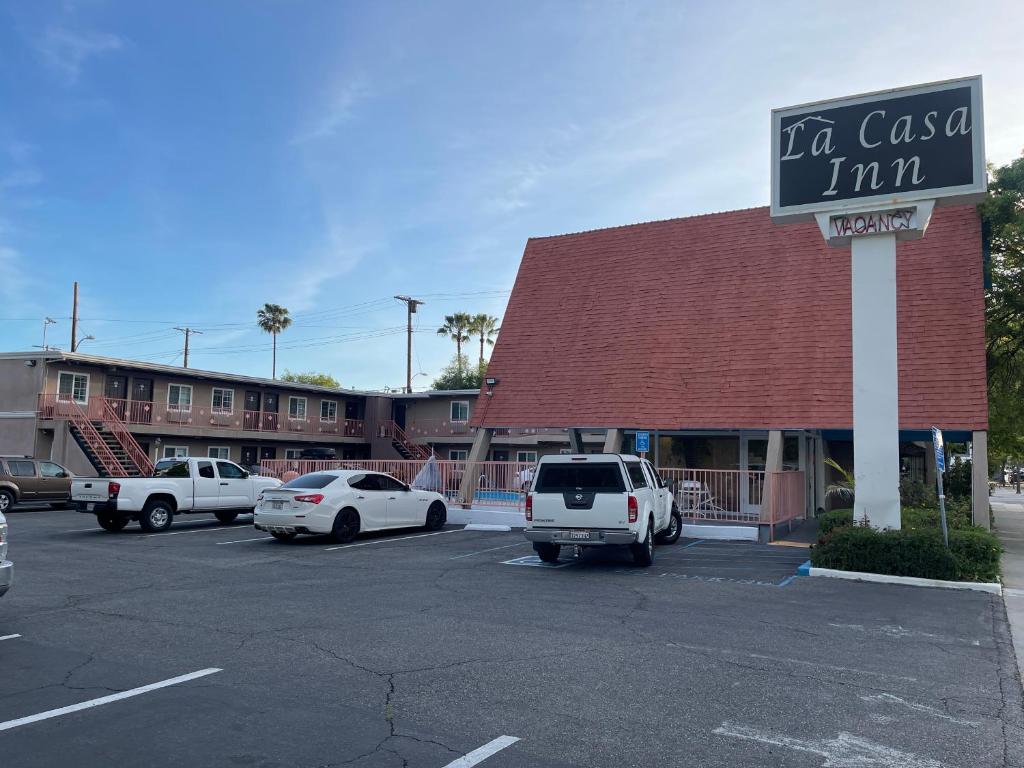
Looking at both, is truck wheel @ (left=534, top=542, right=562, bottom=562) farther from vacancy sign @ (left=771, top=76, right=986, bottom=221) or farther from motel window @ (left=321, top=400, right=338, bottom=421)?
motel window @ (left=321, top=400, right=338, bottom=421)

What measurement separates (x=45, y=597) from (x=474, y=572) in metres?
5.93

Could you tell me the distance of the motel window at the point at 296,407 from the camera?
136ft

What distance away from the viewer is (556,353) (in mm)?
23438

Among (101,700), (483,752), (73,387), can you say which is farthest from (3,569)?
(73,387)

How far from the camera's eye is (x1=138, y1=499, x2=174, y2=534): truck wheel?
17547 millimetres

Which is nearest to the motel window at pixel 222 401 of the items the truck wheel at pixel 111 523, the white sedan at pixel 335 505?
the truck wheel at pixel 111 523

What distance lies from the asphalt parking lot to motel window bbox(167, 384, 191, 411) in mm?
24563

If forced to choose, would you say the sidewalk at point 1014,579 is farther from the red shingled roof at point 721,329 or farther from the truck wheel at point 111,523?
the truck wheel at point 111,523

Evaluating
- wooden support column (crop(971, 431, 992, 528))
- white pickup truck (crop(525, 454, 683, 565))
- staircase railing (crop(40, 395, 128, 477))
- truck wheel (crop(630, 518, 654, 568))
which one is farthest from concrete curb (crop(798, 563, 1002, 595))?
staircase railing (crop(40, 395, 128, 477))

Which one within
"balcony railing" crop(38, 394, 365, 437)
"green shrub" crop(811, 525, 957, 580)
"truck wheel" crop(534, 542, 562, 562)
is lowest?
"truck wheel" crop(534, 542, 562, 562)

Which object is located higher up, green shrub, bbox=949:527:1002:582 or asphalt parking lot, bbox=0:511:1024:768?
green shrub, bbox=949:527:1002:582

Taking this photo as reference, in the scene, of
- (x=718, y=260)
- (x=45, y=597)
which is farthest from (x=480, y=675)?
(x=718, y=260)

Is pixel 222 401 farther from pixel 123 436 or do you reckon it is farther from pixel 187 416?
pixel 123 436

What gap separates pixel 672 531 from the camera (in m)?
16.5
